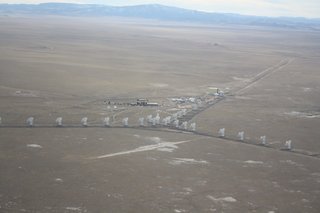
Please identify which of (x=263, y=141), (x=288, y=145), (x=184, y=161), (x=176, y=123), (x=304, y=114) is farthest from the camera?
(x=304, y=114)

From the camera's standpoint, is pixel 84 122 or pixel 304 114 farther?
pixel 304 114

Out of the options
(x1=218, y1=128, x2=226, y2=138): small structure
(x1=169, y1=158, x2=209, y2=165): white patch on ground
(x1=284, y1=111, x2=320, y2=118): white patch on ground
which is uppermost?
(x1=218, y1=128, x2=226, y2=138): small structure

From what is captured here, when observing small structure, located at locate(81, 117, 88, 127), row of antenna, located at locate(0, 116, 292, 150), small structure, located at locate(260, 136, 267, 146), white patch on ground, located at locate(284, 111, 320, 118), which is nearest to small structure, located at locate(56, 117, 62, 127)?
row of antenna, located at locate(0, 116, 292, 150)

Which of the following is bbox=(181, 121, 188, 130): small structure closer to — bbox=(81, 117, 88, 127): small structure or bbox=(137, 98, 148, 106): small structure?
bbox=(81, 117, 88, 127): small structure

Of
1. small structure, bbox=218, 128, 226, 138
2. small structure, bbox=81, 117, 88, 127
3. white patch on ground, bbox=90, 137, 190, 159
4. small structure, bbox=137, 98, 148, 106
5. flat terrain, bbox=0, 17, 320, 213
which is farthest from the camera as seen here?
small structure, bbox=137, 98, 148, 106

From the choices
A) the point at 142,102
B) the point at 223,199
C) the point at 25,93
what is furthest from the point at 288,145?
the point at 25,93

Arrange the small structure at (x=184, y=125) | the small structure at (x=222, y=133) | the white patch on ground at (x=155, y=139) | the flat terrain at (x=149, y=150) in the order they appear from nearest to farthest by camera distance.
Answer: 1. the flat terrain at (x=149, y=150)
2. the white patch on ground at (x=155, y=139)
3. the small structure at (x=222, y=133)
4. the small structure at (x=184, y=125)

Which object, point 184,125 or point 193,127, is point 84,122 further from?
point 193,127

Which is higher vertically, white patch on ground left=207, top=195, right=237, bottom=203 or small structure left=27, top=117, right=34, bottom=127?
small structure left=27, top=117, right=34, bottom=127

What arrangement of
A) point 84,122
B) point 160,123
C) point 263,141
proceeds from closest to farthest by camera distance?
point 263,141 < point 84,122 < point 160,123

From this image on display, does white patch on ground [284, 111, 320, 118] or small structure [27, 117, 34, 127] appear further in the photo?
white patch on ground [284, 111, 320, 118]

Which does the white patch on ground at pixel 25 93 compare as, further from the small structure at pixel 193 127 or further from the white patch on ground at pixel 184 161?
the white patch on ground at pixel 184 161

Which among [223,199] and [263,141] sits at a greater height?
[263,141]

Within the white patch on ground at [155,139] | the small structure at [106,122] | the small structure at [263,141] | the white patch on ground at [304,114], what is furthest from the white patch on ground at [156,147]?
the white patch on ground at [304,114]
